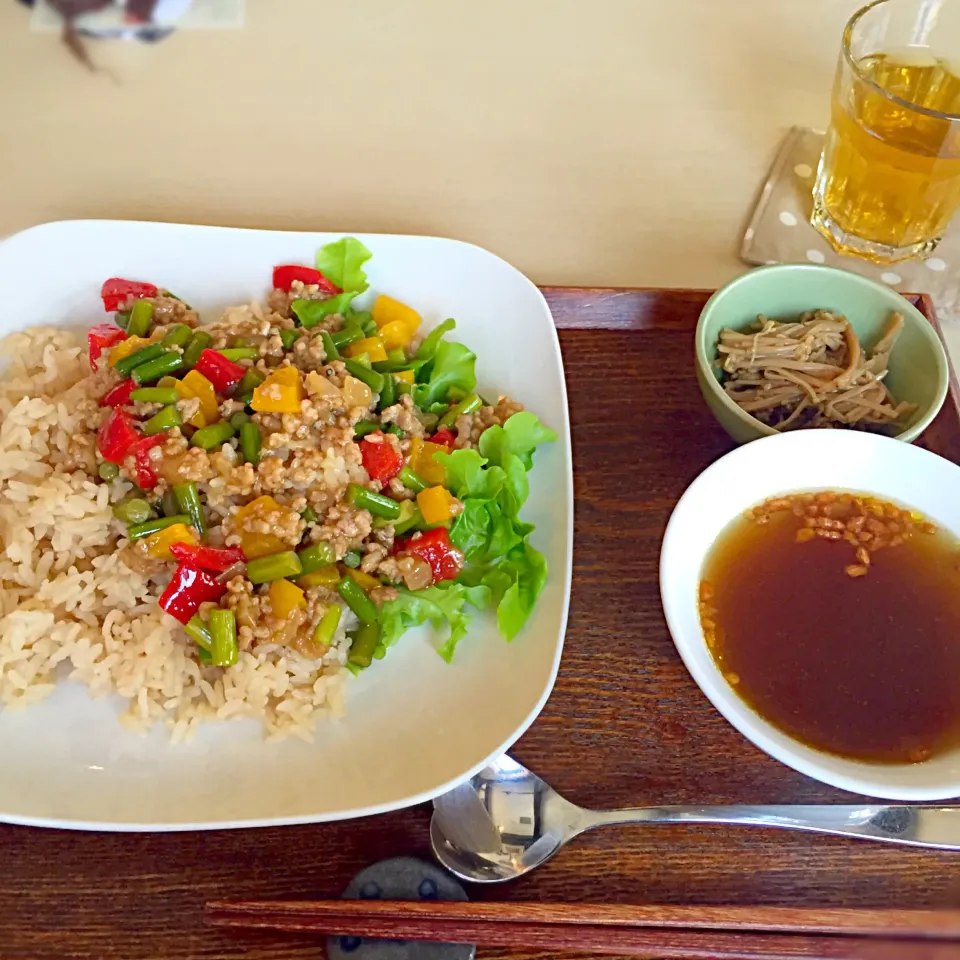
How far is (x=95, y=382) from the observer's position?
171 centimetres

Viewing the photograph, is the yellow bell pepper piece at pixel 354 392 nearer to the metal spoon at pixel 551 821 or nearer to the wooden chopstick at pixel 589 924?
the metal spoon at pixel 551 821

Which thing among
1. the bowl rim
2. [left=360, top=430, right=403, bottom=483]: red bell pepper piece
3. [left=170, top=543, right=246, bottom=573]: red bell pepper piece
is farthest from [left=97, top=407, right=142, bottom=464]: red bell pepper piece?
the bowl rim

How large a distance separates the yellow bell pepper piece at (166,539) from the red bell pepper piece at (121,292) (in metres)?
0.56

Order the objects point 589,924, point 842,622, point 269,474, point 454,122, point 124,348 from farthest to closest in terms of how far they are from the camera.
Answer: point 454,122 < point 124,348 < point 269,474 < point 842,622 < point 589,924

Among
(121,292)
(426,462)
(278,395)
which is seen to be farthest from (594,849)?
(121,292)

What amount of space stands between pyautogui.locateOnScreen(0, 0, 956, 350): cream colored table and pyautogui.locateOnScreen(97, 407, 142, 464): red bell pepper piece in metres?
0.81

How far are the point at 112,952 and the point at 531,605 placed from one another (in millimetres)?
823

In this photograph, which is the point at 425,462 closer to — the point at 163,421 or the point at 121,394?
the point at 163,421

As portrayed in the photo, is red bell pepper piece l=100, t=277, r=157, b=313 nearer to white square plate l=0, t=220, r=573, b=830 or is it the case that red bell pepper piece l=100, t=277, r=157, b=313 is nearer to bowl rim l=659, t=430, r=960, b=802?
white square plate l=0, t=220, r=573, b=830

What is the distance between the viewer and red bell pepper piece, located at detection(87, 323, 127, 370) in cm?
173

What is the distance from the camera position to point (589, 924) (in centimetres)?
116

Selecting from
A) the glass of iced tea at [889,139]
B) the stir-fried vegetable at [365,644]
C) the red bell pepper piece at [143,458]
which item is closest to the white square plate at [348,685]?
the stir-fried vegetable at [365,644]

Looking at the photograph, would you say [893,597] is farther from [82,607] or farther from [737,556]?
[82,607]

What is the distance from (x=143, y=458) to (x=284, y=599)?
377 millimetres
